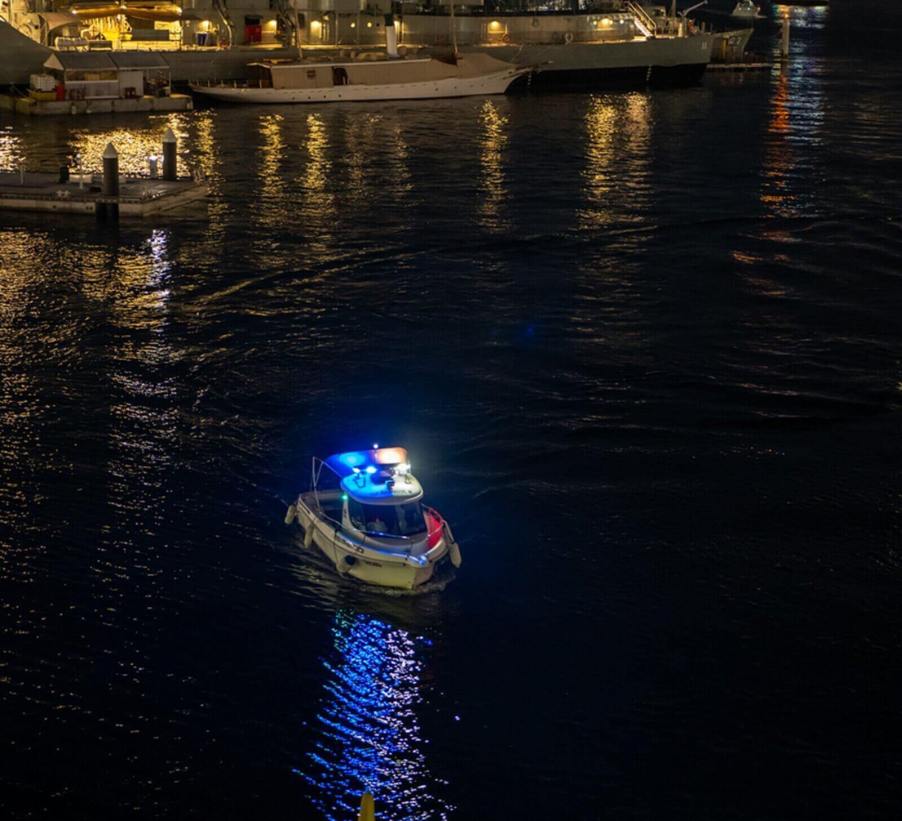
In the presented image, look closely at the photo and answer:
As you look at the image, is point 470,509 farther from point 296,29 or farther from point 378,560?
point 296,29

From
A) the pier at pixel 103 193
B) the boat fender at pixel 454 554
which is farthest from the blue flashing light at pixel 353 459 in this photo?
the pier at pixel 103 193

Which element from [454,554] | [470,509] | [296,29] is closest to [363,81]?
[296,29]

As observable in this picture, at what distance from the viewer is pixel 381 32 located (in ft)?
332

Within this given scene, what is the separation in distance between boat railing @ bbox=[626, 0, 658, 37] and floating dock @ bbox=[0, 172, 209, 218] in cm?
5795

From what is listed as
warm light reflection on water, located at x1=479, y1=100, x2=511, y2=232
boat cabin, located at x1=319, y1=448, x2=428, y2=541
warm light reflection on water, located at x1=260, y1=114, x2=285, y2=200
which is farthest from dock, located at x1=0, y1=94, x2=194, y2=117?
boat cabin, located at x1=319, y1=448, x2=428, y2=541

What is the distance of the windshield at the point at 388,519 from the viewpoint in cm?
2588

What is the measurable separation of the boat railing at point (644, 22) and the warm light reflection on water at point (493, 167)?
19.4m

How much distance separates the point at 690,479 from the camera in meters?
30.5

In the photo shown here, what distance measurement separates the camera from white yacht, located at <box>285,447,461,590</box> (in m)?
25.2

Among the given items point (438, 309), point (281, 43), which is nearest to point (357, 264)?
point (438, 309)

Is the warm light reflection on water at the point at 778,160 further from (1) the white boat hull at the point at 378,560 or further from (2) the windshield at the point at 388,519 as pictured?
(1) the white boat hull at the point at 378,560

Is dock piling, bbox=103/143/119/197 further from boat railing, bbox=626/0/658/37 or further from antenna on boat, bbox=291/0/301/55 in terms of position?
boat railing, bbox=626/0/658/37

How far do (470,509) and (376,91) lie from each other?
66.4 meters

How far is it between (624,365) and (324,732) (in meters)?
18.2
